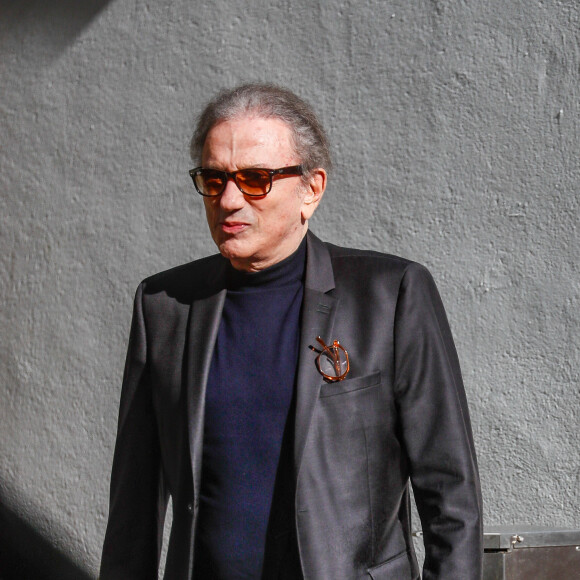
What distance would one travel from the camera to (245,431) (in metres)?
2.05

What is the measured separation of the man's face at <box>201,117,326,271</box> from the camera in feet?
6.79

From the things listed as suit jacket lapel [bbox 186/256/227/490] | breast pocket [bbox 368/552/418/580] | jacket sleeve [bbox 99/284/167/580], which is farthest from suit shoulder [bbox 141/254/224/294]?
breast pocket [bbox 368/552/418/580]

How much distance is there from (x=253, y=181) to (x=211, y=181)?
0.11m

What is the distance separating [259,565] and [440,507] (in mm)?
419

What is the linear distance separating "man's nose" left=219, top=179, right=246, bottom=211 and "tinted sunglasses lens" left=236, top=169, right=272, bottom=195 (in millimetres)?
13

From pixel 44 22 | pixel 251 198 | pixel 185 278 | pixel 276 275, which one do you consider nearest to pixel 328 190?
pixel 185 278

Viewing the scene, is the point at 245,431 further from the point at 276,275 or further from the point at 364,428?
the point at 276,275

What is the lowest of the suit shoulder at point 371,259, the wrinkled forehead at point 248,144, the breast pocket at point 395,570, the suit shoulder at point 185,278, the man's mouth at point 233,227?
the breast pocket at point 395,570

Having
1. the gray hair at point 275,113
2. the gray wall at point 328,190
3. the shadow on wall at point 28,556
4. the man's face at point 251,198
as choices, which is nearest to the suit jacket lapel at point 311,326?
the man's face at point 251,198

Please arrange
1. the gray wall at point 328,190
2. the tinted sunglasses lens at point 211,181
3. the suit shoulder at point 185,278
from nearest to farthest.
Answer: the tinted sunglasses lens at point 211,181 < the suit shoulder at point 185,278 < the gray wall at point 328,190

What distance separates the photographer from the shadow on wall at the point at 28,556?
4.37 metres

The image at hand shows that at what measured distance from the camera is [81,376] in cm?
428

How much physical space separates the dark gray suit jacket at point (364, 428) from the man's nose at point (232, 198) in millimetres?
252

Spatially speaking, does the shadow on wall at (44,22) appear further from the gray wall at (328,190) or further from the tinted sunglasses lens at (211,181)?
the tinted sunglasses lens at (211,181)
